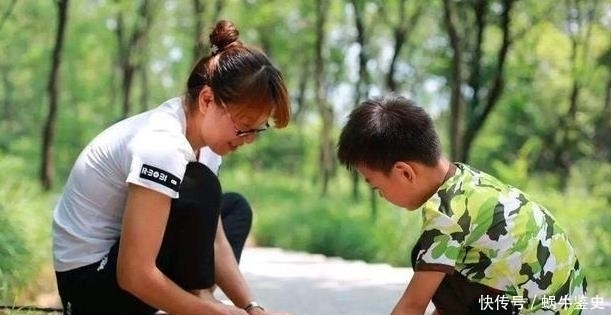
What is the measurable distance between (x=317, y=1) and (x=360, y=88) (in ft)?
5.37

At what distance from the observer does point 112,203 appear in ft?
7.70

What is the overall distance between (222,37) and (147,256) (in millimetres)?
675

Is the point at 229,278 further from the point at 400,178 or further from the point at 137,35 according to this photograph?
the point at 137,35

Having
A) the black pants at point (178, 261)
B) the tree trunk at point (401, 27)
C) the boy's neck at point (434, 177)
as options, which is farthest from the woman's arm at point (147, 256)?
the tree trunk at point (401, 27)

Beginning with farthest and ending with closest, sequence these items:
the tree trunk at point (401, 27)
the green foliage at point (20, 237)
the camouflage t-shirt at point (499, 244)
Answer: the tree trunk at point (401, 27)
the green foliage at point (20, 237)
the camouflage t-shirt at point (499, 244)

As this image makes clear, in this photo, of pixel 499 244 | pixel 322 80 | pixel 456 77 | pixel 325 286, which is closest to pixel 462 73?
pixel 456 77

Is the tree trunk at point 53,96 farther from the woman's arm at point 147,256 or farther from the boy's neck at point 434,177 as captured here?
the boy's neck at point 434,177

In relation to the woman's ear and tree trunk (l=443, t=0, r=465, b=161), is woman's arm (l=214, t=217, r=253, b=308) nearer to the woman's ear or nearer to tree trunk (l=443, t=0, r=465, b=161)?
the woman's ear

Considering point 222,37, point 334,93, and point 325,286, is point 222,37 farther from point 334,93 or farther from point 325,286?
point 334,93

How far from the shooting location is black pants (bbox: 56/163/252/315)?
2256mm

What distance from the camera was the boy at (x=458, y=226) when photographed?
2.21 meters

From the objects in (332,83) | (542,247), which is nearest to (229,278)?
(542,247)

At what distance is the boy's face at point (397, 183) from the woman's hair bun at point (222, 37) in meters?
0.52

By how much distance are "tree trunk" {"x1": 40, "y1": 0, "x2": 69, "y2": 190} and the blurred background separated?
2 cm
